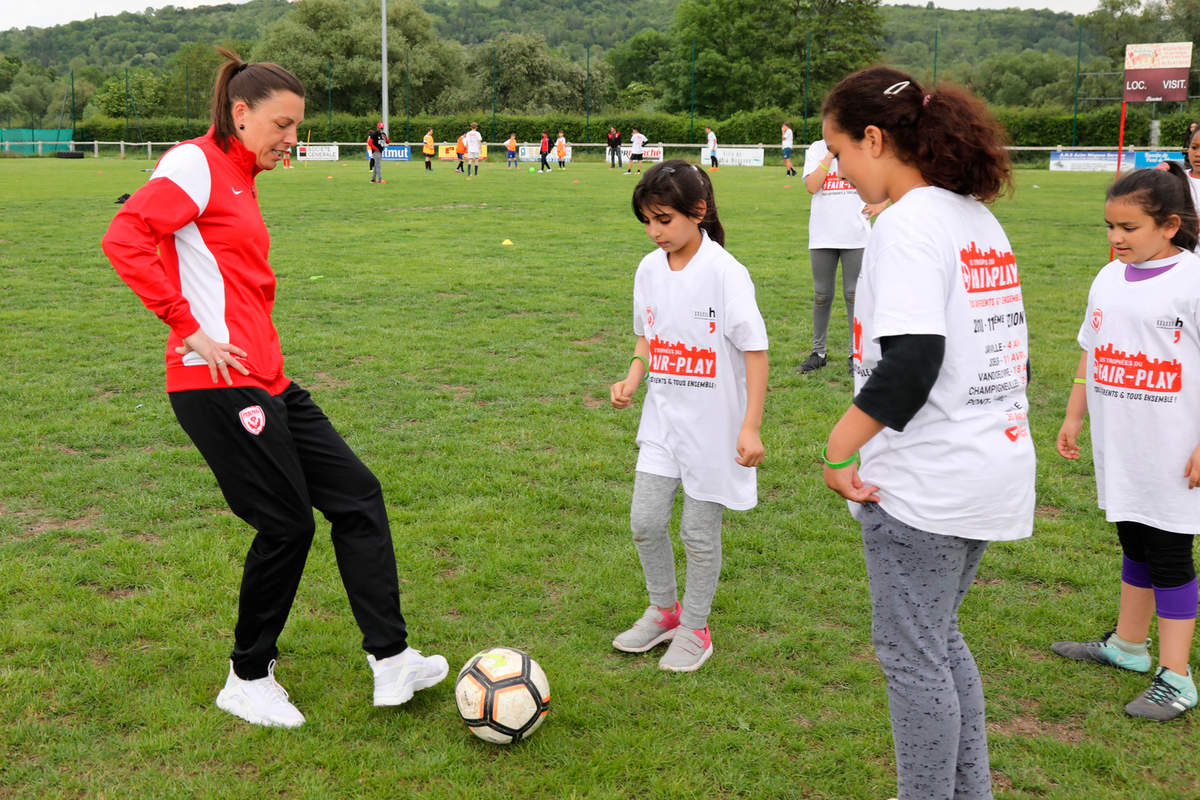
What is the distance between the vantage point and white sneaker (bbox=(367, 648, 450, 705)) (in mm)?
3213

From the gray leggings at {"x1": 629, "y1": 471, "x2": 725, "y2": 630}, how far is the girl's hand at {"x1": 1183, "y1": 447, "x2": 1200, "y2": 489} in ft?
4.97

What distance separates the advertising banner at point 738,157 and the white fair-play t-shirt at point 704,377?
3840 centimetres

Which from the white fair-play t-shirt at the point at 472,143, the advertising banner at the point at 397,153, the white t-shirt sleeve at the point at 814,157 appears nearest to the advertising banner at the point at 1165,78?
the white fair-play t-shirt at the point at 472,143

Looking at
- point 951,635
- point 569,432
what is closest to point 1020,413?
point 951,635

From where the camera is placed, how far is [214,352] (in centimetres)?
280

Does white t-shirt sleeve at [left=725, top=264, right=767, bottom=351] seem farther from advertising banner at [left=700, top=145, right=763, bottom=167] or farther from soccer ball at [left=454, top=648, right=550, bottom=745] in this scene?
advertising banner at [left=700, top=145, right=763, bottom=167]

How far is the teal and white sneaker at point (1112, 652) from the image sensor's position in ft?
11.5

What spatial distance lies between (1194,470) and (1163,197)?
894 mm

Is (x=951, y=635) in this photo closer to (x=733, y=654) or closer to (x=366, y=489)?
(x=733, y=654)

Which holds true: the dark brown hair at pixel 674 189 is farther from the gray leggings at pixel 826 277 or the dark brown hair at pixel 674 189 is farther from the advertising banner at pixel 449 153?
the advertising banner at pixel 449 153

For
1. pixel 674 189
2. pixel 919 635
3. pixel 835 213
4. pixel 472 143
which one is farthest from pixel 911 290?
pixel 472 143

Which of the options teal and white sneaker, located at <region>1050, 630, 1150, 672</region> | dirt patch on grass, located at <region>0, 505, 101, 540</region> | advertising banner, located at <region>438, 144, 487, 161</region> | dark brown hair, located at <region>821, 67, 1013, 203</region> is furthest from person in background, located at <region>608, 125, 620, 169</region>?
dark brown hair, located at <region>821, 67, 1013, 203</region>

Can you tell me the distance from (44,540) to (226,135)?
8.70ft

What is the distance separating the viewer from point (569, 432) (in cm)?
627
